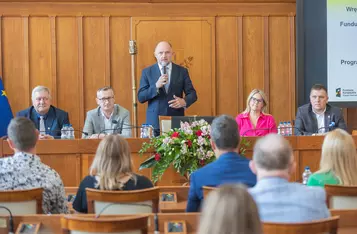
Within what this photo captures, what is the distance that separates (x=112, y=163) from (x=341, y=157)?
1219mm

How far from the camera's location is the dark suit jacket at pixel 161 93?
6.86 metres

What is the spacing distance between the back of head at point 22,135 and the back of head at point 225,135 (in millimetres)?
1001

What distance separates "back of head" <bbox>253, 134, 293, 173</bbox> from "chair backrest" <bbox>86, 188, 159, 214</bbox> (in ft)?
2.48

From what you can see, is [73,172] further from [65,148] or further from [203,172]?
[203,172]

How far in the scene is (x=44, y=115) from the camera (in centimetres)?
622

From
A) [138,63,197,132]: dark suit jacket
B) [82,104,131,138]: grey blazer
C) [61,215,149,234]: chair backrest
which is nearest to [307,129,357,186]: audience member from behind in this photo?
[61,215,149,234]: chair backrest

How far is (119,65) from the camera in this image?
7953 millimetres

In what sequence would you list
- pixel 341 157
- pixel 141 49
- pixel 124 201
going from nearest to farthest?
pixel 124 201, pixel 341 157, pixel 141 49

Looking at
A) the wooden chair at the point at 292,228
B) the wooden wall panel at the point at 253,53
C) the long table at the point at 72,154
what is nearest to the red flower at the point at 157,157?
the long table at the point at 72,154

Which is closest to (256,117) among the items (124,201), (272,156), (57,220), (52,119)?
(52,119)

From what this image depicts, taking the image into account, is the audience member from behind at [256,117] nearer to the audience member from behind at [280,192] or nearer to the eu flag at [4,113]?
the eu flag at [4,113]

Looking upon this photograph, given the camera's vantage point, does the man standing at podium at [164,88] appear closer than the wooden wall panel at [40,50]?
Yes

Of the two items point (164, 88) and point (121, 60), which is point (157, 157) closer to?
point (164, 88)

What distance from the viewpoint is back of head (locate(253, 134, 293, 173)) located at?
2.59 m
